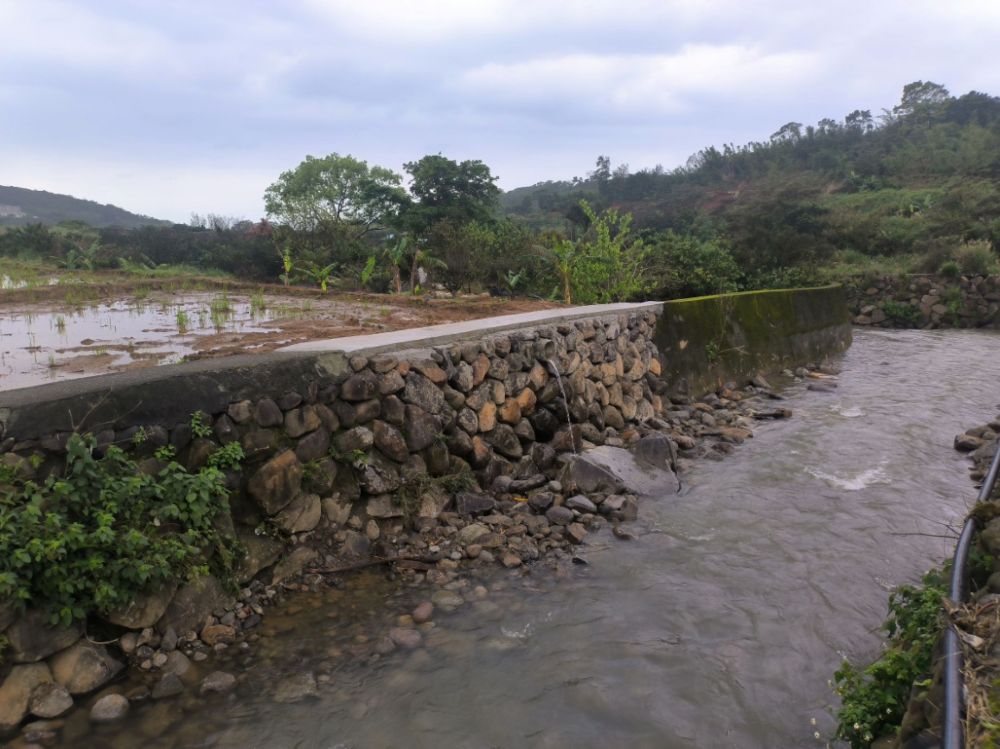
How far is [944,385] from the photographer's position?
426 inches

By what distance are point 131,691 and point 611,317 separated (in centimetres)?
651

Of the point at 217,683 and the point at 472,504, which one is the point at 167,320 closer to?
the point at 472,504

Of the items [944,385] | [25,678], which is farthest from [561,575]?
[944,385]

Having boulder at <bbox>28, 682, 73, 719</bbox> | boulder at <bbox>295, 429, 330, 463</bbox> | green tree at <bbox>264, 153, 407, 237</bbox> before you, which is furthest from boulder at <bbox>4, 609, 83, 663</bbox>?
green tree at <bbox>264, 153, 407, 237</bbox>

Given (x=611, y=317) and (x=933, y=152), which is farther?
(x=933, y=152)

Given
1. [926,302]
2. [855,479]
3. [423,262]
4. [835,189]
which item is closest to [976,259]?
[926,302]

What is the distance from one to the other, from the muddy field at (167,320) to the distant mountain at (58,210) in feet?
151

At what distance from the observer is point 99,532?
3.00 metres

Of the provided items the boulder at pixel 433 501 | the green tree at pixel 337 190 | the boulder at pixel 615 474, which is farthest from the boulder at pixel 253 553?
the green tree at pixel 337 190

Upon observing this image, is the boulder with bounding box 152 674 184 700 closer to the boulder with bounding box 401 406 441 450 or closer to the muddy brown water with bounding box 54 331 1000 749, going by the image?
the muddy brown water with bounding box 54 331 1000 749

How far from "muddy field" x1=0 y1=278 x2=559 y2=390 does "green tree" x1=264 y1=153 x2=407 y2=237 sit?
2555 cm

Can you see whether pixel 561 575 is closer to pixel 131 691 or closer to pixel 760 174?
pixel 131 691

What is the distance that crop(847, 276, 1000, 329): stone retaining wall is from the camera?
1919 cm

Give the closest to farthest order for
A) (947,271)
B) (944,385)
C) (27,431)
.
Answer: (27,431) < (944,385) < (947,271)
